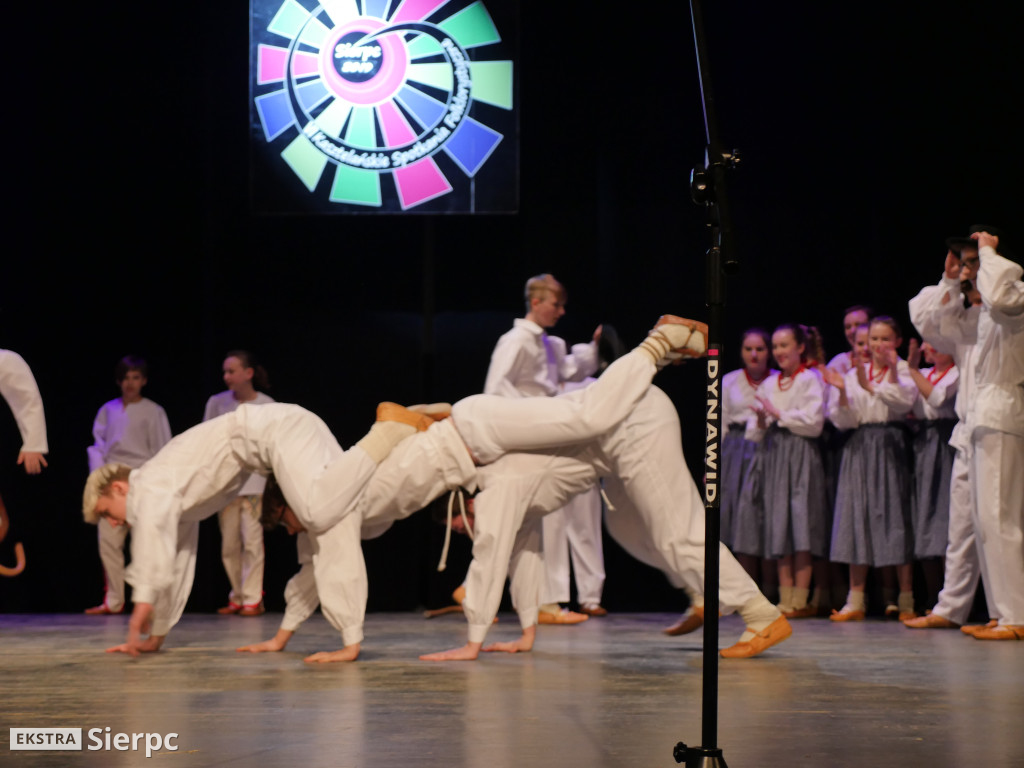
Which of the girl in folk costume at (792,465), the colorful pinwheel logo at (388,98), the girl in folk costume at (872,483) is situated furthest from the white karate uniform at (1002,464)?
the colorful pinwheel logo at (388,98)

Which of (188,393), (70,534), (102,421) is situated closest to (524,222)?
(188,393)

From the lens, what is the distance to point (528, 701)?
364 centimetres

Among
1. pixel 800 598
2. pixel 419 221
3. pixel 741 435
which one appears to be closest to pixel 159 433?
pixel 419 221

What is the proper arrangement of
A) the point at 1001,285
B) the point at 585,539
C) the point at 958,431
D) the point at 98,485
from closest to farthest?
the point at 98,485, the point at 1001,285, the point at 958,431, the point at 585,539

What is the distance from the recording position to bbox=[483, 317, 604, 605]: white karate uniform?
610 centimetres

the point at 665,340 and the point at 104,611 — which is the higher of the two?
the point at 665,340

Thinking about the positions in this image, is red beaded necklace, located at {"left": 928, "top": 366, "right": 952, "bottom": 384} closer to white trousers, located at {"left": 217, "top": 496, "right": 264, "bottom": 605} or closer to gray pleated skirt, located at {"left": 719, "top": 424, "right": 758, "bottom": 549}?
gray pleated skirt, located at {"left": 719, "top": 424, "right": 758, "bottom": 549}

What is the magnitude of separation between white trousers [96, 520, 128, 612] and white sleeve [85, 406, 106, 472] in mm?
329

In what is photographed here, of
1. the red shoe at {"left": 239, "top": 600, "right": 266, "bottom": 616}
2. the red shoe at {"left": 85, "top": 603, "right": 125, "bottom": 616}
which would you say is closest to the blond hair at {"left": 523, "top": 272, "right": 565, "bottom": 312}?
the red shoe at {"left": 239, "top": 600, "right": 266, "bottom": 616}

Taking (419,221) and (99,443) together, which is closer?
(99,443)

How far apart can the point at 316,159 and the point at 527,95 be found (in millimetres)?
1226

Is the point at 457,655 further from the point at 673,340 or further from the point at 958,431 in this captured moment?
the point at 958,431

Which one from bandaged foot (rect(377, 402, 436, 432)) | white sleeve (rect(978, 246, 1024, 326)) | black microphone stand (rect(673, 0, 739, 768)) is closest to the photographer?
black microphone stand (rect(673, 0, 739, 768))

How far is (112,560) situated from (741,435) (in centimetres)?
345
